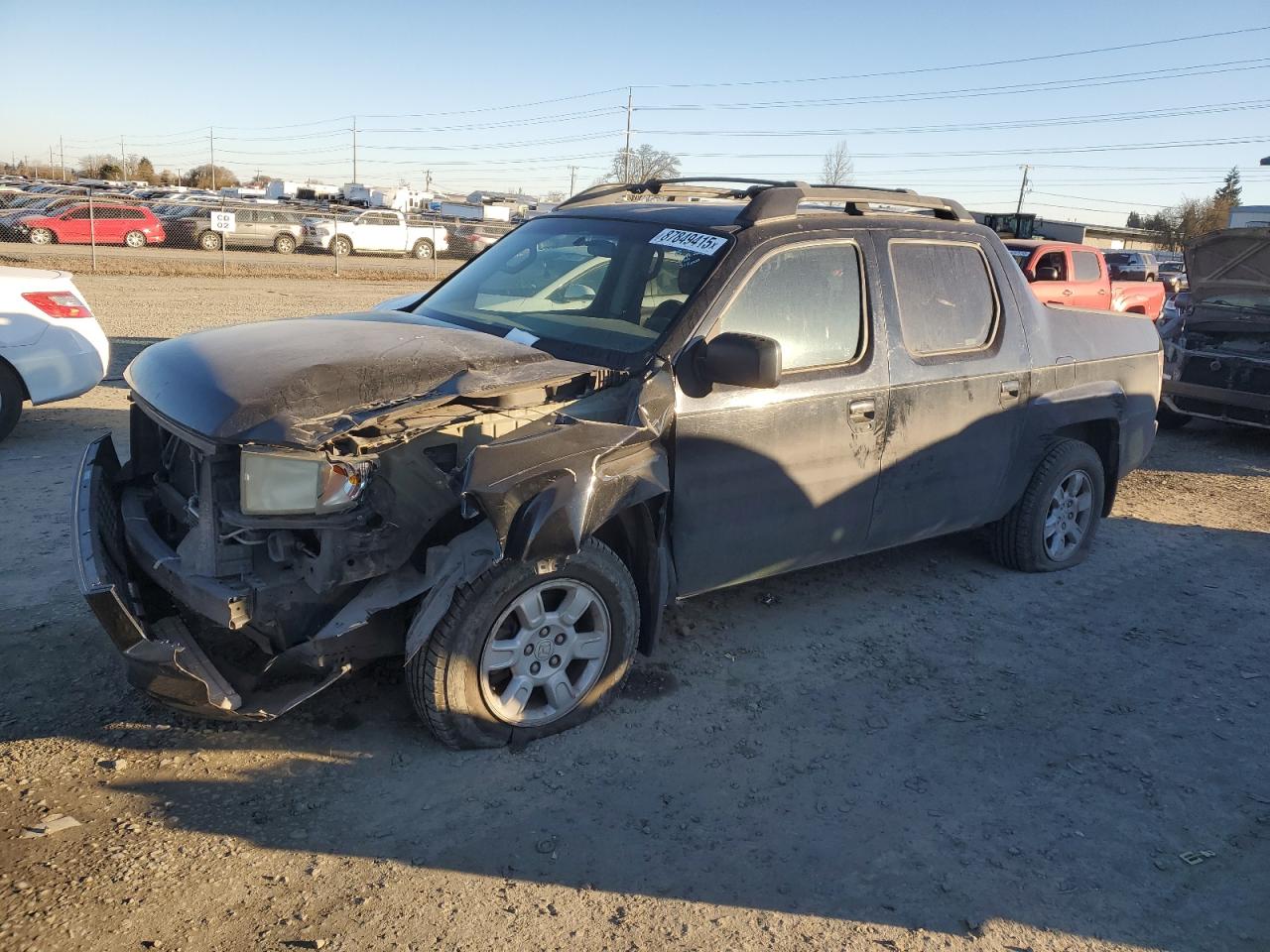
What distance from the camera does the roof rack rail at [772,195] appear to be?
4.41 meters

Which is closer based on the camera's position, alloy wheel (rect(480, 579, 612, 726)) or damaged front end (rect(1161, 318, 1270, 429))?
alloy wheel (rect(480, 579, 612, 726))

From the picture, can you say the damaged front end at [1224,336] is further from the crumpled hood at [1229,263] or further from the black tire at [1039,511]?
the black tire at [1039,511]

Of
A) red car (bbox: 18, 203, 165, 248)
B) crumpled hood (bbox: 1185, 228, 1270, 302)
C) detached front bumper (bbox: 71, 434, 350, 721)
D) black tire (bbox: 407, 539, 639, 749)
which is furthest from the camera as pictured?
red car (bbox: 18, 203, 165, 248)

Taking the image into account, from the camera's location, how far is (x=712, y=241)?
4.26m

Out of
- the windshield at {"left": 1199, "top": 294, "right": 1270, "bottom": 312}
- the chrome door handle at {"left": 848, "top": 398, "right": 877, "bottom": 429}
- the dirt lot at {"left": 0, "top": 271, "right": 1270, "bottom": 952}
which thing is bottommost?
the dirt lot at {"left": 0, "top": 271, "right": 1270, "bottom": 952}

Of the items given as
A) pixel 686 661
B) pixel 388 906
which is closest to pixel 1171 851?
pixel 686 661

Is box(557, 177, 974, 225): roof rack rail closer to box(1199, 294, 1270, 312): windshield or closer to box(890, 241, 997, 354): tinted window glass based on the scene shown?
box(890, 241, 997, 354): tinted window glass

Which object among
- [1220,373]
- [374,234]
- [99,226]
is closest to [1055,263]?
[1220,373]

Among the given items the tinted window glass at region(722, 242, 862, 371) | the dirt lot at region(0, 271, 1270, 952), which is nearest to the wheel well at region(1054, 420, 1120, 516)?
the dirt lot at region(0, 271, 1270, 952)

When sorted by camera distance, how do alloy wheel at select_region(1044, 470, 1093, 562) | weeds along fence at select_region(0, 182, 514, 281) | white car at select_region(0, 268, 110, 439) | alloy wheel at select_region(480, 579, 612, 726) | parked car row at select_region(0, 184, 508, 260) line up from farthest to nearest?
parked car row at select_region(0, 184, 508, 260) → weeds along fence at select_region(0, 182, 514, 281) → white car at select_region(0, 268, 110, 439) → alloy wheel at select_region(1044, 470, 1093, 562) → alloy wheel at select_region(480, 579, 612, 726)

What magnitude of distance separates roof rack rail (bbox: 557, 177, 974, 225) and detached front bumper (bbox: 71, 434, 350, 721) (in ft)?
8.64

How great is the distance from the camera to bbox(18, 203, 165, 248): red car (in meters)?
27.7

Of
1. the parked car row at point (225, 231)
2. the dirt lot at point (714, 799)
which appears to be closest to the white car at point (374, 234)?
the parked car row at point (225, 231)

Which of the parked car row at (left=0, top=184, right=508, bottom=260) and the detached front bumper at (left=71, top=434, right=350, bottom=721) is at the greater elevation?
the parked car row at (left=0, top=184, right=508, bottom=260)
